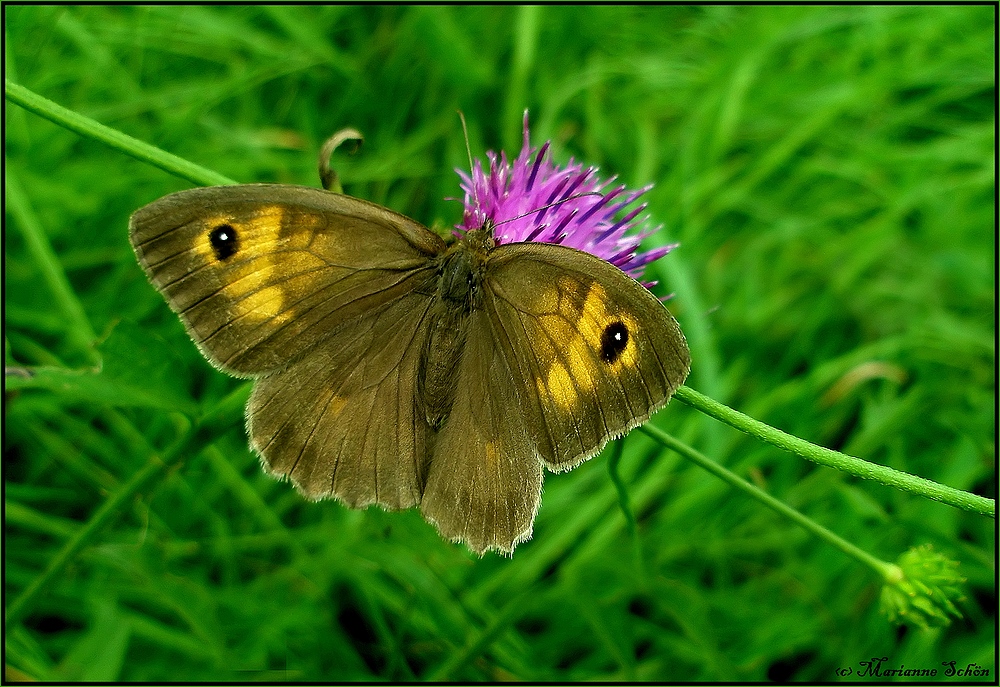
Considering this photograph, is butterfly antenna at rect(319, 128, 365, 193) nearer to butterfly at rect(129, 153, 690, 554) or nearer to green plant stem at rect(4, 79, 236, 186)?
butterfly at rect(129, 153, 690, 554)

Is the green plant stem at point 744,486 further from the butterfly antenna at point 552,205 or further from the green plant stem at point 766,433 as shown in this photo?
the butterfly antenna at point 552,205

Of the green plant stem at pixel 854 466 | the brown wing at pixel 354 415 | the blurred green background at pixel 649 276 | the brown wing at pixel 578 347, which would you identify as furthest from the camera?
the blurred green background at pixel 649 276

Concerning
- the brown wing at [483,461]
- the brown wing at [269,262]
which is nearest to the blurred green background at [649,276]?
the brown wing at [269,262]

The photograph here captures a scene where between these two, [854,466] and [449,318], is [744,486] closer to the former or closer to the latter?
[854,466]

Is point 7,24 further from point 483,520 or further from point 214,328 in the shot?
point 483,520

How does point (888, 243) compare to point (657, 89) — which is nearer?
point (888, 243)

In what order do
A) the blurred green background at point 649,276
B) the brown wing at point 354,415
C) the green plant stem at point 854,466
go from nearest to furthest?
the green plant stem at point 854,466, the brown wing at point 354,415, the blurred green background at point 649,276

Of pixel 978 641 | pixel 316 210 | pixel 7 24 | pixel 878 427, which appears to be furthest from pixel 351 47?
pixel 978 641
